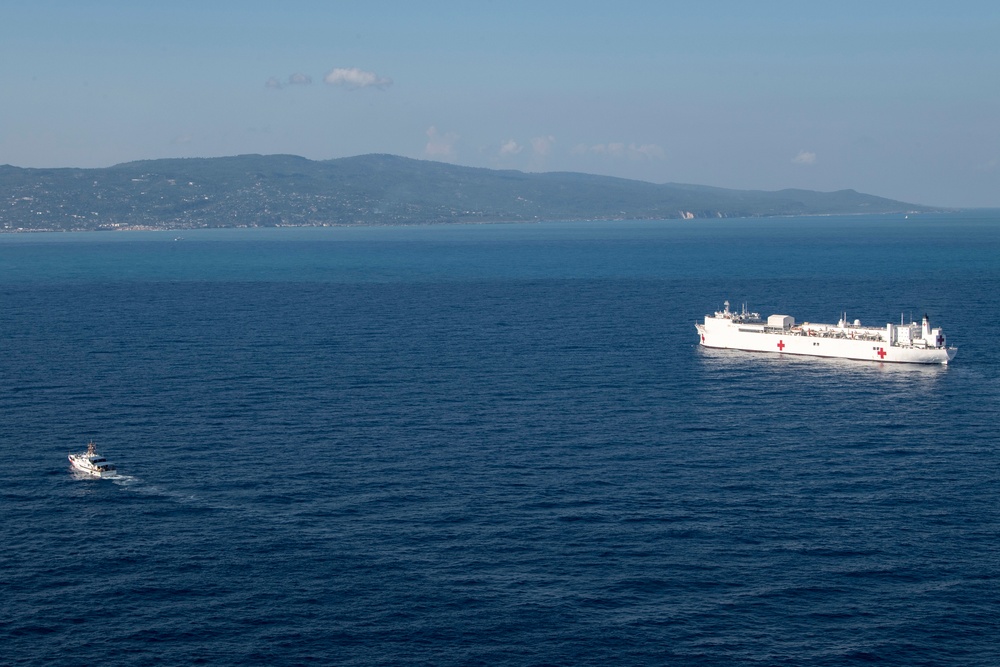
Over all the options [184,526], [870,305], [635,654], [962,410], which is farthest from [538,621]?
[870,305]

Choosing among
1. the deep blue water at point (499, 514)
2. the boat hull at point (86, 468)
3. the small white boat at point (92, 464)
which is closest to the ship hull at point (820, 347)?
the deep blue water at point (499, 514)

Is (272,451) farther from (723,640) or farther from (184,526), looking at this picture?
(723,640)

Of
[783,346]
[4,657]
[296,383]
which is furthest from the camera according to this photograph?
[783,346]

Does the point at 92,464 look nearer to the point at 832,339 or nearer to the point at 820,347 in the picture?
the point at 820,347

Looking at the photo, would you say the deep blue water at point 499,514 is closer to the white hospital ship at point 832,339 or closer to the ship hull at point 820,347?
the ship hull at point 820,347

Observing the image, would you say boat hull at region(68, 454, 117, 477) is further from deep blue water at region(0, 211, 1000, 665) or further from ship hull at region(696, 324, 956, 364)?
ship hull at region(696, 324, 956, 364)

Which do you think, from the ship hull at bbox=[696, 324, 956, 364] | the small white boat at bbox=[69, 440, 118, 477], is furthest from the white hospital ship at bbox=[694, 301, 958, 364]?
the small white boat at bbox=[69, 440, 118, 477]
